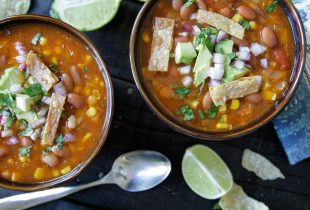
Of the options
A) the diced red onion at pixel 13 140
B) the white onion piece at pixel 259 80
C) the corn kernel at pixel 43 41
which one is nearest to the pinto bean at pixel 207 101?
the white onion piece at pixel 259 80

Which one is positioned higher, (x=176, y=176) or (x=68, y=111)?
(x=68, y=111)

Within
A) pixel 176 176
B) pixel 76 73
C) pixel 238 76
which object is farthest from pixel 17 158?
pixel 238 76

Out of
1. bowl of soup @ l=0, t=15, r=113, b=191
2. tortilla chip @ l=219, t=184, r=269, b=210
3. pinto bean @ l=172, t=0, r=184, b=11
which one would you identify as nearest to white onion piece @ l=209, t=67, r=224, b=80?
pinto bean @ l=172, t=0, r=184, b=11

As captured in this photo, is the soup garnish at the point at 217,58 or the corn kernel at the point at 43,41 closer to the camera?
the soup garnish at the point at 217,58

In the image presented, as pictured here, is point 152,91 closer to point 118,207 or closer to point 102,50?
point 102,50

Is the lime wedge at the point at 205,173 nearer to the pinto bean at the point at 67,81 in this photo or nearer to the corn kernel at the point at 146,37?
the corn kernel at the point at 146,37

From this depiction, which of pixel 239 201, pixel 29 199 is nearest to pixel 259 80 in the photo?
pixel 239 201

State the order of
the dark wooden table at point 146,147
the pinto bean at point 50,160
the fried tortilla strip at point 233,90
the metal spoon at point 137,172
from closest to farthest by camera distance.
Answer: the fried tortilla strip at point 233,90, the pinto bean at point 50,160, the metal spoon at point 137,172, the dark wooden table at point 146,147

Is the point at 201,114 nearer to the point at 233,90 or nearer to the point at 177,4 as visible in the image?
the point at 233,90
